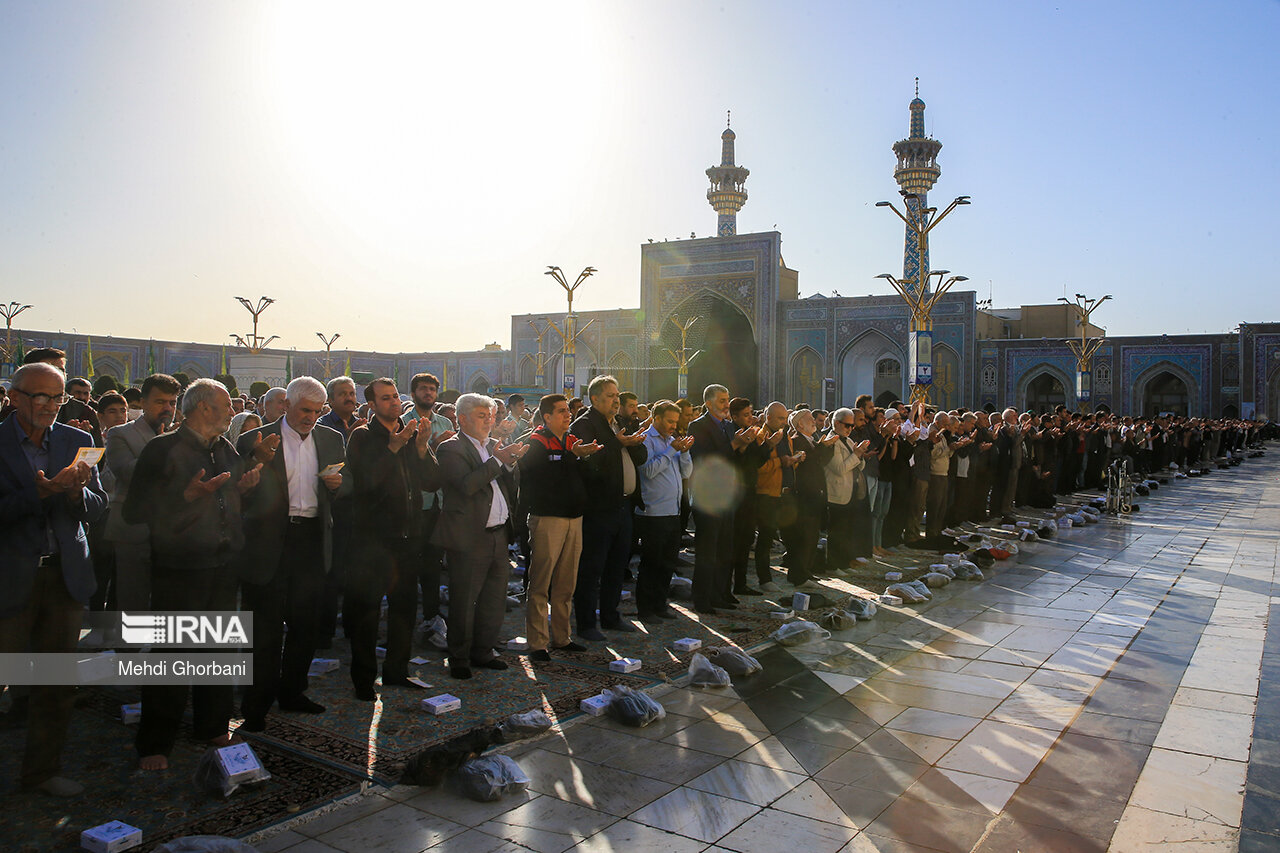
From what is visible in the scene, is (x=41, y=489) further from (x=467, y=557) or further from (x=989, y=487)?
(x=989, y=487)

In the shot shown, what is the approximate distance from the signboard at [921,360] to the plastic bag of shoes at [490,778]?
43.9 ft

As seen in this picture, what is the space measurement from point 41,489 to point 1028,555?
9.09m

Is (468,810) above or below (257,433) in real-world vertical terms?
below

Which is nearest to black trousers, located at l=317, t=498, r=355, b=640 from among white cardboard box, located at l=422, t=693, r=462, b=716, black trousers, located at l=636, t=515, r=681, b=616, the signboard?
white cardboard box, located at l=422, t=693, r=462, b=716

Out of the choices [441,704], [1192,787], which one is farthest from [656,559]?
[1192,787]

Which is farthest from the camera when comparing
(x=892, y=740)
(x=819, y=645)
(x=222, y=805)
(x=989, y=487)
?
(x=989, y=487)

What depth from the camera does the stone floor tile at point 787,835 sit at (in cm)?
293

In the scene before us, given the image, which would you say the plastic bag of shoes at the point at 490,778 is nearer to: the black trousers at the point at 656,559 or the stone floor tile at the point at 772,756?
the stone floor tile at the point at 772,756

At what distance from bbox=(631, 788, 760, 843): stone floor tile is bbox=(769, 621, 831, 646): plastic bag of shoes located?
246 cm

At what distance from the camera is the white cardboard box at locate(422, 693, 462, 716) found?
4254 mm

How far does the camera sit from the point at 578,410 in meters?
8.65

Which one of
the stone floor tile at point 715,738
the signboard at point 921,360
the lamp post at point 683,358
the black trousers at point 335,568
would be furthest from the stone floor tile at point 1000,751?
the lamp post at point 683,358

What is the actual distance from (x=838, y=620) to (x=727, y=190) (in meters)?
42.4

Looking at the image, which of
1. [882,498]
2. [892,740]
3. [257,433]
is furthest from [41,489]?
[882,498]
